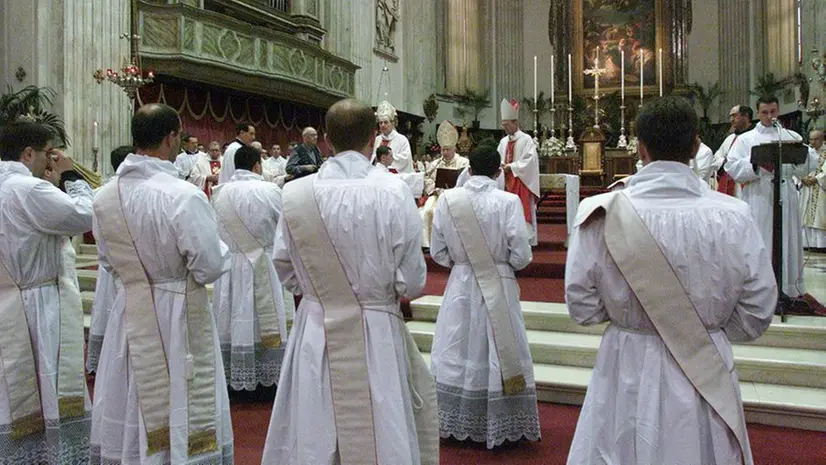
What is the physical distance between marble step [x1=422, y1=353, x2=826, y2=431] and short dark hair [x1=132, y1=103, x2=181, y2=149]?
3.11 m

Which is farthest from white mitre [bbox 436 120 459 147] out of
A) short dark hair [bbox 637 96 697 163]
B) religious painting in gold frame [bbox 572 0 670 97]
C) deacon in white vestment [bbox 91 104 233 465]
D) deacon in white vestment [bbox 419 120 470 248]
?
religious painting in gold frame [bbox 572 0 670 97]

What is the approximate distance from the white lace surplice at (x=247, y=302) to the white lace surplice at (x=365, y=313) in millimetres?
2598

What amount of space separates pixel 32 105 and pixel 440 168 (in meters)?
5.86

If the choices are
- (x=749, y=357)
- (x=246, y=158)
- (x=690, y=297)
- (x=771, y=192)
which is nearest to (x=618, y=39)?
(x=771, y=192)

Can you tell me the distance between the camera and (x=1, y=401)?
370 centimetres

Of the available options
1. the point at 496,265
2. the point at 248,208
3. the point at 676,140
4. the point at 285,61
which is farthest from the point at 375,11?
the point at 676,140

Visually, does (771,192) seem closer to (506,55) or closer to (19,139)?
(19,139)

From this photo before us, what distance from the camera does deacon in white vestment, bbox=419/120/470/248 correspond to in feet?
30.3

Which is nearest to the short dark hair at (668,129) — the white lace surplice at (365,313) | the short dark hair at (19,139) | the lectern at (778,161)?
the white lace surplice at (365,313)

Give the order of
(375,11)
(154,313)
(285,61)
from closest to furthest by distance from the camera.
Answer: (154,313), (285,61), (375,11)

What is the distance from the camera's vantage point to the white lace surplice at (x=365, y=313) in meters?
2.87

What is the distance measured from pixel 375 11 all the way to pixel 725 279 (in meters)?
18.8

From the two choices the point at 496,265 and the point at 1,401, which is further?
the point at 496,265

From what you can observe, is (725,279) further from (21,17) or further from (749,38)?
(749,38)
